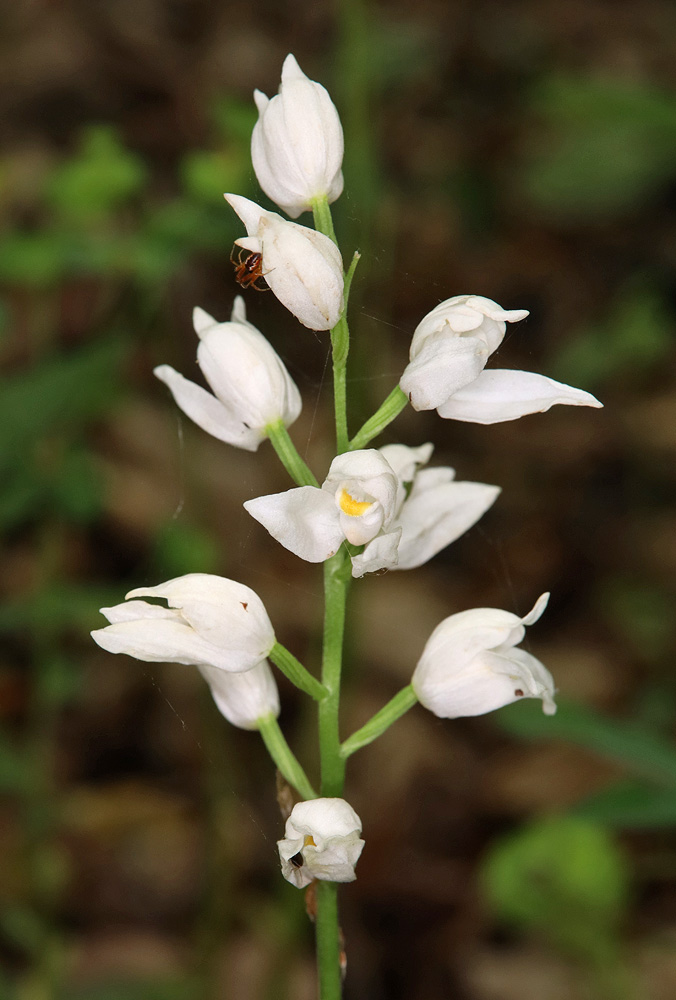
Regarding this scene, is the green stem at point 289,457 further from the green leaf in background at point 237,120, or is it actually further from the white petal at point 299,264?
the green leaf in background at point 237,120

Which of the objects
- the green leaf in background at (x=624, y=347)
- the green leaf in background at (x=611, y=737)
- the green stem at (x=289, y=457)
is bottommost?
the green leaf in background at (x=624, y=347)

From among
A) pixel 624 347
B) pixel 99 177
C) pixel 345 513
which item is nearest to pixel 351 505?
pixel 345 513

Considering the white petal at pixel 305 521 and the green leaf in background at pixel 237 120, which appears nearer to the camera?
the white petal at pixel 305 521

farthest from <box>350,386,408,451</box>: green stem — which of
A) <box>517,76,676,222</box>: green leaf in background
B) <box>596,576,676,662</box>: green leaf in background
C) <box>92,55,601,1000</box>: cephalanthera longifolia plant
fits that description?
<box>517,76,676,222</box>: green leaf in background

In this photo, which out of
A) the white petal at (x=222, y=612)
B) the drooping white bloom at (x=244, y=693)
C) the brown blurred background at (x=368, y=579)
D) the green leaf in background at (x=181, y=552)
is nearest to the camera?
the white petal at (x=222, y=612)

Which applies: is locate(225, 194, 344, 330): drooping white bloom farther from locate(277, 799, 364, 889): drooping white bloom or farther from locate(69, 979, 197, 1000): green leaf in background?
locate(69, 979, 197, 1000): green leaf in background

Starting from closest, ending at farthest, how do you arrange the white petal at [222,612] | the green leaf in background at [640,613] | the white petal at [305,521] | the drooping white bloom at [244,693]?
the white petal at [305,521]
the white petal at [222,612]
the drooping white bloom at [244,693]
the green leaf in background at [640,613]

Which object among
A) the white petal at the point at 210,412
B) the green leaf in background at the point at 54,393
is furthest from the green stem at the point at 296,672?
the green leaf in background at the point at 54,393

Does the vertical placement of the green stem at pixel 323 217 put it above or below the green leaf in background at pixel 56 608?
above
